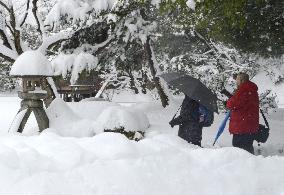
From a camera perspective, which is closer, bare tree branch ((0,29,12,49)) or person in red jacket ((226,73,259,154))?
person in red jacket ((226,73,259,154))

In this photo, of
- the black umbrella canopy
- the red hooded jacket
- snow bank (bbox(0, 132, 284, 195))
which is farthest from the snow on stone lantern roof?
the red hooded jacket

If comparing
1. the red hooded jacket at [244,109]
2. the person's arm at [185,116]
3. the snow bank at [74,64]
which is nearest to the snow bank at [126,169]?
the person's arm at [185,116]

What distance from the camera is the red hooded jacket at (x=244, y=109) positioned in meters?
6.71

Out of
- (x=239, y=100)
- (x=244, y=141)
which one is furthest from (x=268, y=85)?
(x=239, y=100)

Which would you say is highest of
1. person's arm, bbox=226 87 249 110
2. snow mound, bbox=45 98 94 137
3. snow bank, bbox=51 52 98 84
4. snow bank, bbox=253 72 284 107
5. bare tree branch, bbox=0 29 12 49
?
bare tree branch, bbox=0 29 12 49

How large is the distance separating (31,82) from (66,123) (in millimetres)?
1145

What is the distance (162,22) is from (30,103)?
13554 millimetres

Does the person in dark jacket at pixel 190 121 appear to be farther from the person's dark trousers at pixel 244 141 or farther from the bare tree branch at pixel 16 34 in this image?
the bare tree branch at pixel 16 34

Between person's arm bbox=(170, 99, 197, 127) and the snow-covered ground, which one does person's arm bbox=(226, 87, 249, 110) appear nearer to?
person's arm bbox=(170, 99, 197, 127)

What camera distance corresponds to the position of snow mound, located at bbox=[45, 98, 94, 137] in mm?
8555

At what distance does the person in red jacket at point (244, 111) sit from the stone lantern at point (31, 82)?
12.8 ft

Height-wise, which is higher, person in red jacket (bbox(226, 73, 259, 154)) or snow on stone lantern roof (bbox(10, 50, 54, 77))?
snow on stone lantern roof (bbox(10, 50, 54, 77))

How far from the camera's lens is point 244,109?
6.82m

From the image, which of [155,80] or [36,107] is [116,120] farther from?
[155,80]
